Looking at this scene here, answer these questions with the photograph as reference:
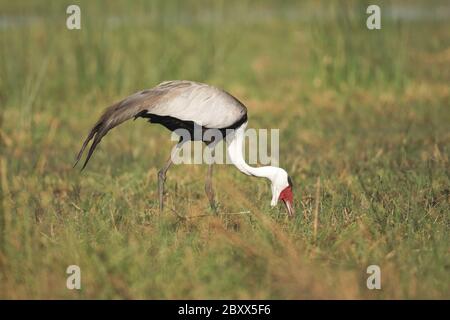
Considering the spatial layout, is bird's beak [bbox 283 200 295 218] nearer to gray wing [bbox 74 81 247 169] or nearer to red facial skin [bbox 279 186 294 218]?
red facial skin [bbox 279 186 294 218]

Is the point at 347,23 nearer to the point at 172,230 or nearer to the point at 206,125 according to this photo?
the point at 206,125

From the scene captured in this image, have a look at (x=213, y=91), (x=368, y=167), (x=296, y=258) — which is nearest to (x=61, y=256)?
(x=296, y=258)

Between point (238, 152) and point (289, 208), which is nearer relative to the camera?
point (289, 208)

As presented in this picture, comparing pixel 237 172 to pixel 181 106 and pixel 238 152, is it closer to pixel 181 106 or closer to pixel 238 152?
pixel 238 152

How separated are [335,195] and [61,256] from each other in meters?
1.85

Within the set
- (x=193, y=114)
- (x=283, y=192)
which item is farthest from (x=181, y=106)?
(x=283, y=192)

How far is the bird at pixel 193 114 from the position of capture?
496 cm

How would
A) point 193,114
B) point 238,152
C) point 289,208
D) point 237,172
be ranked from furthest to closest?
point 237,172 < point 238,152 < point 193,114 < point 289,208

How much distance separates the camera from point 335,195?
5324 millimetres

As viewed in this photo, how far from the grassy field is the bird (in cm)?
17

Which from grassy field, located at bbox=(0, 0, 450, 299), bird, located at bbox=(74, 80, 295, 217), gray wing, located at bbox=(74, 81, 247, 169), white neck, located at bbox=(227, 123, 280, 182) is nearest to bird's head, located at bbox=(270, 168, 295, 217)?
bird, located at bbox=(74, 80, 295, 217)

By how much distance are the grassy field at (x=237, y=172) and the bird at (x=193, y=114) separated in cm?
17

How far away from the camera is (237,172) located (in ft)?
20.7

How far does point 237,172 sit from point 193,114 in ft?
4.21
